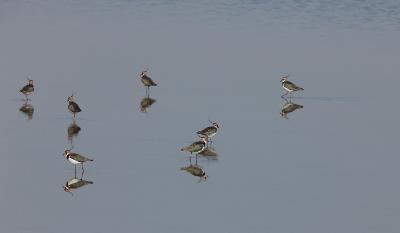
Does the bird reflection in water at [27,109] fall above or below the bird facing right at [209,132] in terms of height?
above

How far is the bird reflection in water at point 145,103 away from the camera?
113 ft

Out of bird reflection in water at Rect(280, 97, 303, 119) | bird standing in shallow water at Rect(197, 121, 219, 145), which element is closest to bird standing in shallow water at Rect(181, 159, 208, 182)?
bird standing in shallow water at Rect(197, 121, 219, 145)

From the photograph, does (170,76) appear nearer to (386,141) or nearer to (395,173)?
(386,141)

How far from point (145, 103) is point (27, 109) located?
327 centimetres

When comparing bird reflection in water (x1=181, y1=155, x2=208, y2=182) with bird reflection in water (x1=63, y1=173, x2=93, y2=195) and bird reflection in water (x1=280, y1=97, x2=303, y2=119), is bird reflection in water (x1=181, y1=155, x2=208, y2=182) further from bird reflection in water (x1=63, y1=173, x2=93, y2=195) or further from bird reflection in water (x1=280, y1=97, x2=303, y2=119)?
bird reflection in water (x1=280, y1=97, x2=303, y2=119)

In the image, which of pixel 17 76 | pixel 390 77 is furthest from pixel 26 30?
pixel 390 77

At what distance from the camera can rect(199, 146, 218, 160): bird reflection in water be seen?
2945cm

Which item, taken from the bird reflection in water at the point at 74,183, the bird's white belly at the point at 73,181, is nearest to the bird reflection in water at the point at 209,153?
the bird reflection in water at the point at 74,183

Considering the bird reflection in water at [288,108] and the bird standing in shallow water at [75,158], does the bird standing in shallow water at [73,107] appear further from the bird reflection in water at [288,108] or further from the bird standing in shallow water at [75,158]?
the bird reflection in water at [288,108]

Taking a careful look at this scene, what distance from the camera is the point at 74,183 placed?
26859 millimetres

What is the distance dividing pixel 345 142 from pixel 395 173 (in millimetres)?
3022

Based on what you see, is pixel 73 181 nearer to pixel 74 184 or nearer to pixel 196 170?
pixel 74 184

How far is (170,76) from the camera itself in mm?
37969

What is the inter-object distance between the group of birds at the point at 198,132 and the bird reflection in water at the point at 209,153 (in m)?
0.10
